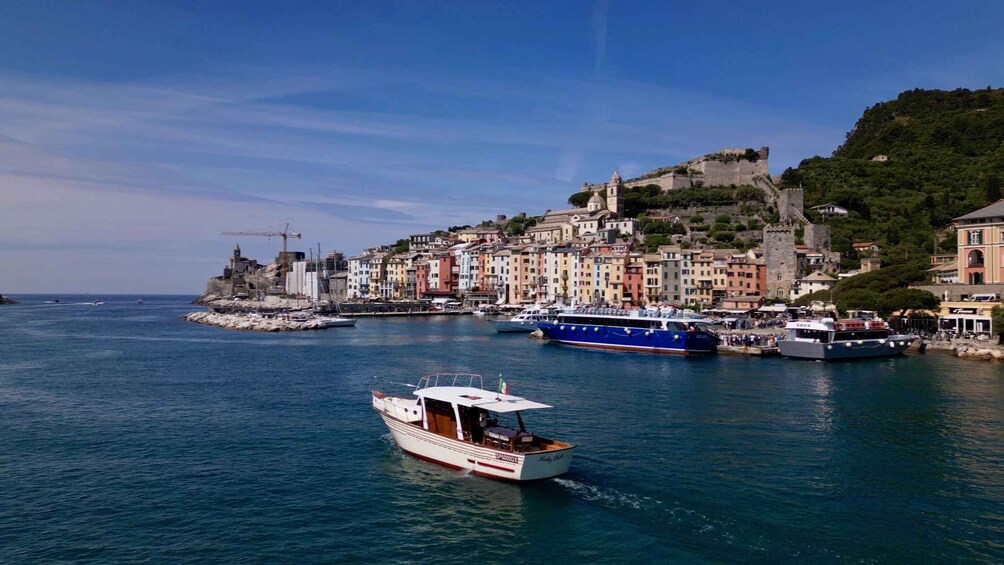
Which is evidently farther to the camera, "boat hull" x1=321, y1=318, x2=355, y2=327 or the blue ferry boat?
"boat hull" x1=321, y1=318, x2=355, y2=327

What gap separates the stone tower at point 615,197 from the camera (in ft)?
373

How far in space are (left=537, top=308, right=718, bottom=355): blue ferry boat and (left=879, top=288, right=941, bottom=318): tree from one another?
14.8m

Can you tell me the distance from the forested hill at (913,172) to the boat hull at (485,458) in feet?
234

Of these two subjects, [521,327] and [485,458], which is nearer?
[485,458]

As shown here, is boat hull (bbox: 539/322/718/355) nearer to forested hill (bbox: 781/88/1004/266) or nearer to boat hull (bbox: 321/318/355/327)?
boat hull (bbox: 321/318/355/327)

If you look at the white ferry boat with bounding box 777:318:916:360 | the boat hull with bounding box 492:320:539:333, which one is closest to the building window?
the white ferry boat with bounding box 777:318:916:360

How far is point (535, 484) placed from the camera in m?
18.0

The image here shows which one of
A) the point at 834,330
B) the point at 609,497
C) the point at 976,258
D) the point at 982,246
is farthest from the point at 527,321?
the point at 609,497

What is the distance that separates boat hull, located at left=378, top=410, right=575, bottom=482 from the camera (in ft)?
58.6

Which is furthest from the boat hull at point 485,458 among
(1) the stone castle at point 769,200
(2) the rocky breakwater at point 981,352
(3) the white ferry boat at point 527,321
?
(1) the stone castle at point 769,200

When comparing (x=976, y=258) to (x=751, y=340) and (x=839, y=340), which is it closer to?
(x=839, y=340)

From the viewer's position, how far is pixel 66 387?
34.3m

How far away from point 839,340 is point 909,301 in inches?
460

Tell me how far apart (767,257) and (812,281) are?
872 centimetres
